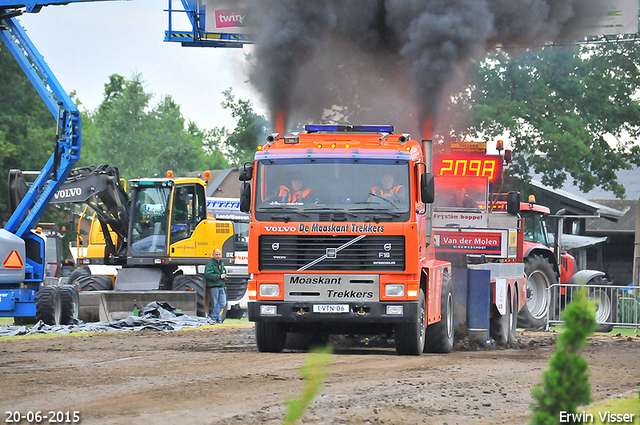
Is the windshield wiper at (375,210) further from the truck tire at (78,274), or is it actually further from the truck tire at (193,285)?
the truck tire at (78,274)

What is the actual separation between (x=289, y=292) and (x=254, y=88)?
247 inches

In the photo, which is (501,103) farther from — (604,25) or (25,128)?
(25,128)

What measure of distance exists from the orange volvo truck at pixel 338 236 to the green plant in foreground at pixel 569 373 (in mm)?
8404

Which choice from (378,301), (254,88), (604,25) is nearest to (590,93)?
(604,25)

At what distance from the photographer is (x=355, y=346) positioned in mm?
14930

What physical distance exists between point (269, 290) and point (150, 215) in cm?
1073

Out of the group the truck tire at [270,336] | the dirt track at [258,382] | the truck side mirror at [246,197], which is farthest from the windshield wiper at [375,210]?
the truck tire at [270,336]

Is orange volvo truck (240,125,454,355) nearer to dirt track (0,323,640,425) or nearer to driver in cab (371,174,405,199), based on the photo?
driver in cab (371,174,405,199)

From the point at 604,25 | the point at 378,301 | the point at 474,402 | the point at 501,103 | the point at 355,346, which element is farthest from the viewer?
the point at 501,103

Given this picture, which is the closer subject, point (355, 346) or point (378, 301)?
point (378, 301)

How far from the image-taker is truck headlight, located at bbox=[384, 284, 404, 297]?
39.6 ft

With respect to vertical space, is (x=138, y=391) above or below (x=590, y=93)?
below

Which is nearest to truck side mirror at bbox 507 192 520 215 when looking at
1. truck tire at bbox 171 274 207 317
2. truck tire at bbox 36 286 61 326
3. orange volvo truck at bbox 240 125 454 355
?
orange volvo truck at bbox 240 125 454 355

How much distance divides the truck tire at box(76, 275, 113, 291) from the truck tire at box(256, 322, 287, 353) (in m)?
9.78
